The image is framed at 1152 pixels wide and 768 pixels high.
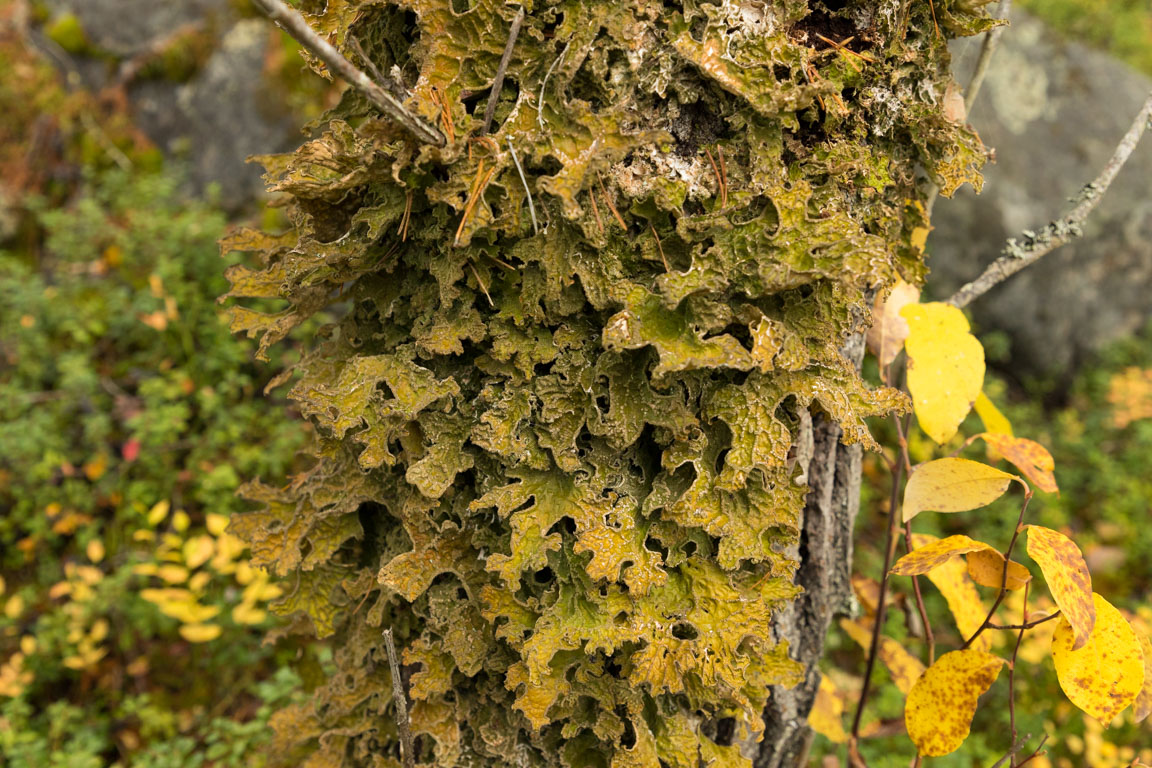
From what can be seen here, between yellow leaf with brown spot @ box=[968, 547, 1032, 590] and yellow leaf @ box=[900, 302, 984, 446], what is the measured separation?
0.72 feet

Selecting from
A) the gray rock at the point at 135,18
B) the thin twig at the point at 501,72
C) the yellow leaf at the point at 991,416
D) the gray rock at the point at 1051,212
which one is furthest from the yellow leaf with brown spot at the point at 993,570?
the gray rock at the point at 135,18

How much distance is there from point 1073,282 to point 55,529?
6258 millimetres

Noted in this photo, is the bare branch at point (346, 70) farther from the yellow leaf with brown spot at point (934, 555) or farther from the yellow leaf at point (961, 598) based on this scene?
the yellow leaf at point (961, 598)

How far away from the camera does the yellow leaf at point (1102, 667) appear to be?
1.08 m

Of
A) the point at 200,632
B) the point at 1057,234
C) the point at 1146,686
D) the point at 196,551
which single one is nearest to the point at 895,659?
the point at 1146,686

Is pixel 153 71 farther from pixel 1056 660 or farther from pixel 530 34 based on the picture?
pixel 1056 660

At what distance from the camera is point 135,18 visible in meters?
5.01

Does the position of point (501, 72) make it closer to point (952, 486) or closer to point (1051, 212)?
point (952, 486)

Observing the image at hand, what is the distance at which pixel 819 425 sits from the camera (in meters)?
1.28

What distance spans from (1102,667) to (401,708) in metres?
1.12

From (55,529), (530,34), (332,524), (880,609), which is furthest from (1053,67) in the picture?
(55,529)

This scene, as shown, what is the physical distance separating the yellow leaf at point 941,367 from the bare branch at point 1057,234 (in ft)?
0.82

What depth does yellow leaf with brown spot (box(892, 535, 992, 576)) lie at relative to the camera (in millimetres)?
1167

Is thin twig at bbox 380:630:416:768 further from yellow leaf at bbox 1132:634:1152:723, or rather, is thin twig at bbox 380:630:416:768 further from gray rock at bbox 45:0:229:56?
gray rock at bbox 45:0:229:56
